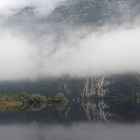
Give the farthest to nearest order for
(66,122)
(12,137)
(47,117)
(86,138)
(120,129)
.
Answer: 1. (47,117)
2. (66,122)
3. (120,129)
4. (12,137)
5. (86,138)

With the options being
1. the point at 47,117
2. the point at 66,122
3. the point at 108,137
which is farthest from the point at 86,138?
the point at 47,117

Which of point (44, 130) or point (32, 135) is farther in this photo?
point (44, 130)

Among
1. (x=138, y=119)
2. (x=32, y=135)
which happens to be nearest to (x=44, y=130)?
(x=32, y=135)

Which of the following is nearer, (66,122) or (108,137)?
(108,137)

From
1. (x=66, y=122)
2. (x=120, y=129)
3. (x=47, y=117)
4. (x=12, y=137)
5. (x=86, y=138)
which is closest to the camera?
(x=86, y=138)

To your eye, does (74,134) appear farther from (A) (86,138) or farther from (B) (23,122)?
(B) (23,122)

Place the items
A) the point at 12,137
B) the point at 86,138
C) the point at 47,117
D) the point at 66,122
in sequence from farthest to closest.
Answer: the point at 47,117 → the point at 66,122 → the point at 12,137 → the point at 86,138

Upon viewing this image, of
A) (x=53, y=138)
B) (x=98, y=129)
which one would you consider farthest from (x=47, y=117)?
(x=53, y=138)

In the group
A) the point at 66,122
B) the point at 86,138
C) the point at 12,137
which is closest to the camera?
the point at 86,138
